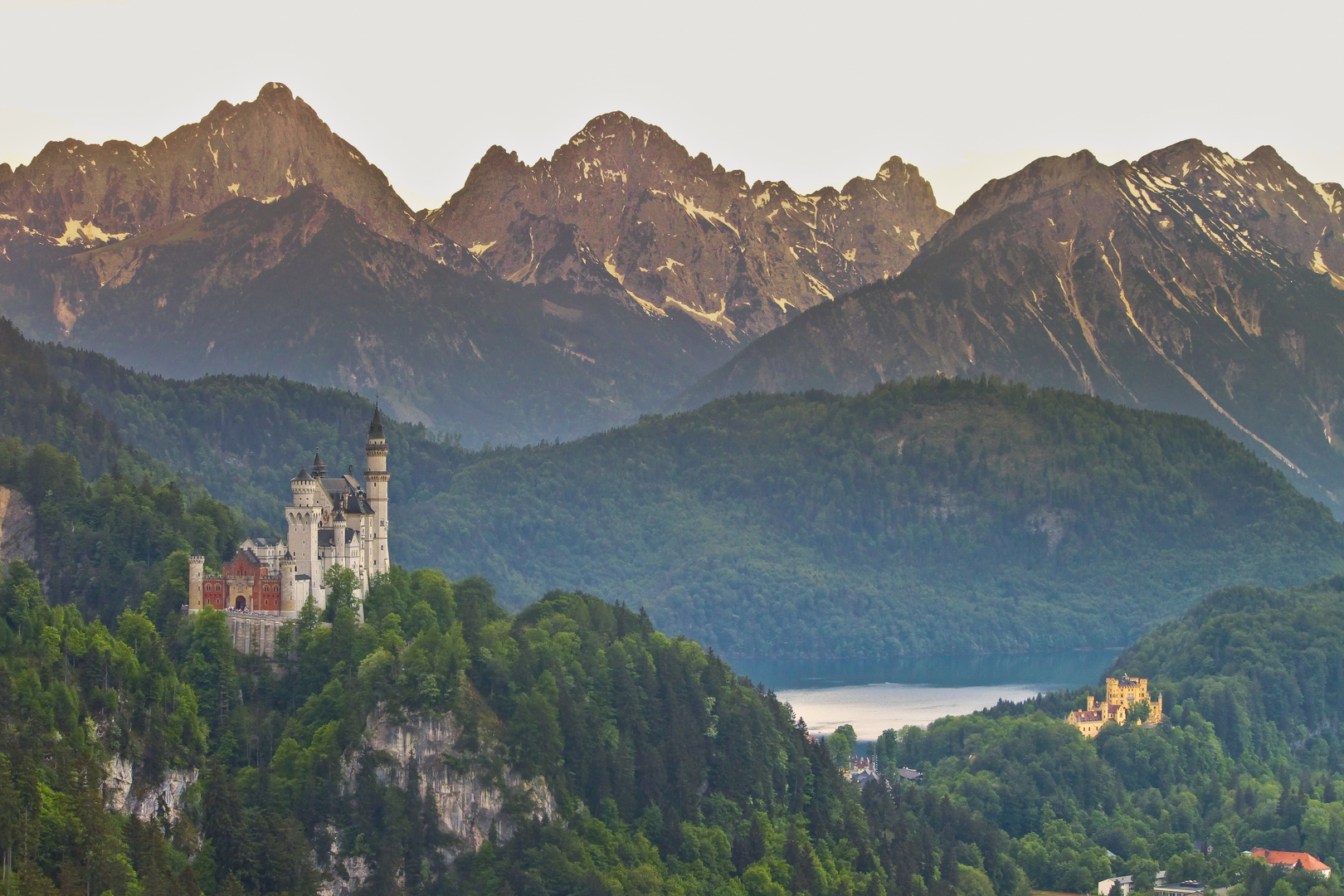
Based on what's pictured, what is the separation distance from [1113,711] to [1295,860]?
39.4m

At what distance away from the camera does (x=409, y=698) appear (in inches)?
5433

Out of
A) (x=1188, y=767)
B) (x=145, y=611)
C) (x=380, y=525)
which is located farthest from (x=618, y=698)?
(x=1188, y=767)

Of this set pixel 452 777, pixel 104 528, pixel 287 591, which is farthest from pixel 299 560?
pixel 104 528

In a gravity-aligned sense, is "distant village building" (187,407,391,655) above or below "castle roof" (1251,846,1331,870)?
above

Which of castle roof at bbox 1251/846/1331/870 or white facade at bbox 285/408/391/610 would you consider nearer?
white facade at bbox 285/408/391/610

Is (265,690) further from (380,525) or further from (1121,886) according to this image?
(1121,886)

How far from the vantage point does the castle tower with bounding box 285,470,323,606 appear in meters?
145

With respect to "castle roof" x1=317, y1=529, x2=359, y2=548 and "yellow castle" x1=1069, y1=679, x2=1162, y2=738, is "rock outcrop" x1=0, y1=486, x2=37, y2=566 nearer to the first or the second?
"castle roof" x1=317, y1=529, x2=359, y2=548

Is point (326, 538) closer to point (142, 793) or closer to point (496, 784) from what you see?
point (496, 784)

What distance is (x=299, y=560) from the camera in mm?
144625

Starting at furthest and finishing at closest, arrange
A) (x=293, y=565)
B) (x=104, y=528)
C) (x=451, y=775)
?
(x=104, y=528) < (x=293, y=565) < (x=451, y=775)

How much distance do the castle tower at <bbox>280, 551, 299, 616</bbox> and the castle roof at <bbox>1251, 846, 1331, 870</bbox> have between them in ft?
171

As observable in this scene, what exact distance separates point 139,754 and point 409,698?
13978 mm

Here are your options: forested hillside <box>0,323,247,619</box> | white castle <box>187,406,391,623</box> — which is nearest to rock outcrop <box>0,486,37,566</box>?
forested hillside <box>0,323,247,619</box>
